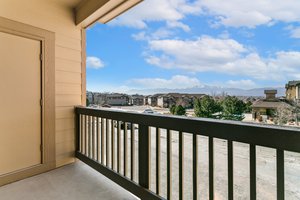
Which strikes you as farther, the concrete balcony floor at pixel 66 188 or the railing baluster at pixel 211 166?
the concrete balcony floor at pixel 66 188

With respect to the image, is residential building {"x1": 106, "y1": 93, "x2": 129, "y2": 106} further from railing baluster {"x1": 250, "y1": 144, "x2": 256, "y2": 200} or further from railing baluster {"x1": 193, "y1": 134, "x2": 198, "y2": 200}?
railing baluster {"x1": 250, "y1": 144, "x2": 256, "y2": 200}

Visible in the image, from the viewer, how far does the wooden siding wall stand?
113 inches

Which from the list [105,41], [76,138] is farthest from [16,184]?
[105,41]

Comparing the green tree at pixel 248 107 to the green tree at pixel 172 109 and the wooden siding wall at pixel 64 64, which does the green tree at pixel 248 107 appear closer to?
the green tree at pixel 172 109

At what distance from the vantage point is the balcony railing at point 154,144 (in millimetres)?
1169

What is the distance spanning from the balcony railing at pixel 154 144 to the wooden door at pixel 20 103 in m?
0.64

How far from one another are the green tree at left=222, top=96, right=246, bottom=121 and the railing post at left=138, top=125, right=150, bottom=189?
78 cm

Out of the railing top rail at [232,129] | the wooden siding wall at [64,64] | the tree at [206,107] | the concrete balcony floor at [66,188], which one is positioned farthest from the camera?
the wooden siding wall at [64,64]

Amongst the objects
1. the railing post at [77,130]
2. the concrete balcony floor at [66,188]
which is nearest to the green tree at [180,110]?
the concrete balcony floor at [66,188]

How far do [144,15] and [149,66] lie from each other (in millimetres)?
948

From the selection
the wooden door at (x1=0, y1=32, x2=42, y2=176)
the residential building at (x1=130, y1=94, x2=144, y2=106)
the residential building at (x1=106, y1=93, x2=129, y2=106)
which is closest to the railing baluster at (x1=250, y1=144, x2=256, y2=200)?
the residential building at (x1=130, y1=94, x2=144, y2=106)

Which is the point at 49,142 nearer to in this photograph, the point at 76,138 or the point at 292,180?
the point at 76,138

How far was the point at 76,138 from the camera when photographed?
325cm

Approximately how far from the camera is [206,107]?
5.31ft
